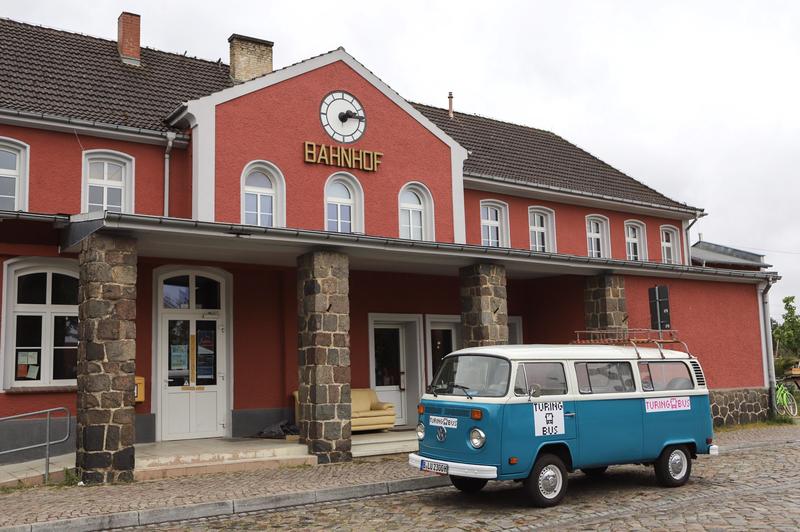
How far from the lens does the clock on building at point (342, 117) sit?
16.4 m

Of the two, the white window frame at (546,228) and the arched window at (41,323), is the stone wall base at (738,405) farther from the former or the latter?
the arched window at (41,323)

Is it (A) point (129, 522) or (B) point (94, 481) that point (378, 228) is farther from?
(A) point (129, 522)

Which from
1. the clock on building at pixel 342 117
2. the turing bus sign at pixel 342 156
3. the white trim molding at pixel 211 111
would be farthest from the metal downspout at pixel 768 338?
the clock on building at pixel 342 117

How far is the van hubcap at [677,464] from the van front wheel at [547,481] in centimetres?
210

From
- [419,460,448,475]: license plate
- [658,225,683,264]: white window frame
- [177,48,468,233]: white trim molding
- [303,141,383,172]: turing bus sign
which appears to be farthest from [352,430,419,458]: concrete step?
[658,225,683,264]: white window frame

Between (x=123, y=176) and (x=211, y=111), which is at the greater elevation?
(x=211, y=111)

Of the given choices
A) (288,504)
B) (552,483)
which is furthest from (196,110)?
(552,483)

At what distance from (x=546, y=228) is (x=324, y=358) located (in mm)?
10434

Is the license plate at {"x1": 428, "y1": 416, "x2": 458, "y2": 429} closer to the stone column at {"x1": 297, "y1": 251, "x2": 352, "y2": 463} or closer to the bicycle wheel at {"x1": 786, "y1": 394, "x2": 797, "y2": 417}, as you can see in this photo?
the stone column at {"x1": 297, "y1": 251, "x2": 352, "y2": 463}

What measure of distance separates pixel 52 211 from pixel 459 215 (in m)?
8.60

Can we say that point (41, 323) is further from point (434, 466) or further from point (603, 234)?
point (603, 234)

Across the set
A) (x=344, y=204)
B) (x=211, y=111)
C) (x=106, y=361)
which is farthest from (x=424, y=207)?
(x=106, y=361)

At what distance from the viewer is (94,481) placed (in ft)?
34.8

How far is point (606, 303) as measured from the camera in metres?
16.8
